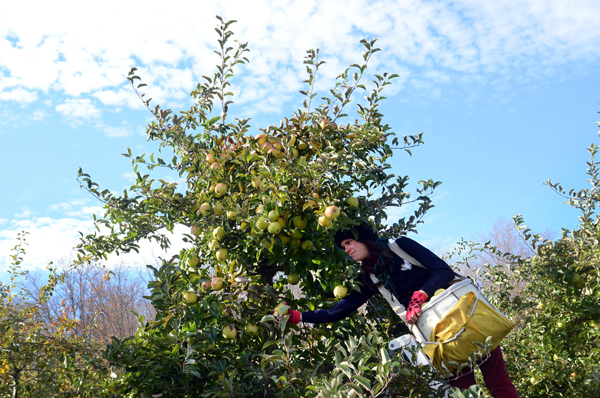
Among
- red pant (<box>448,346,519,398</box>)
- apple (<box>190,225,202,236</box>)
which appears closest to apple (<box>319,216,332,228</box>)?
apple (<box>190,225,202,236</box>)

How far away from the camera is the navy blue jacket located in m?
2.76

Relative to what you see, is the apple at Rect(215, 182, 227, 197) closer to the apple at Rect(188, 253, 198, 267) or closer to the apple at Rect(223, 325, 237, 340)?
the apple at Rect(188, 253, 198, 267)

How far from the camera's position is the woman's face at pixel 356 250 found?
2.96 metres

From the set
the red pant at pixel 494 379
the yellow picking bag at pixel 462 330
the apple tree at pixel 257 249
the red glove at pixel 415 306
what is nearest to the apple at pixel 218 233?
the apple tree at pixel 257 249

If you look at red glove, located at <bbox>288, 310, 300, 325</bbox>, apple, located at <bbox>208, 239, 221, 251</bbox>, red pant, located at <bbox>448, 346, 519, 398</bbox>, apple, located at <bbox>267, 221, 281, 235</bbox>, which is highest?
apple, located at <bbox>208, 239, 221, 251</bbox>

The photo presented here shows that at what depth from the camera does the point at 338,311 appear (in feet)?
9.32

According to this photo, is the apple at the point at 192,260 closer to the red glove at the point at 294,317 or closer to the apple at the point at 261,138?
the red glove at the point at 294,317

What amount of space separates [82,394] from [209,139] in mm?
1942

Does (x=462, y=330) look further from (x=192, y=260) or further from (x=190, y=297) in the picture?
(x=192, y=260)

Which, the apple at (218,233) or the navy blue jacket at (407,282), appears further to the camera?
the navy blue jacket at (407,282)

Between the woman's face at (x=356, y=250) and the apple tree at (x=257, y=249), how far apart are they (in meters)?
0.21

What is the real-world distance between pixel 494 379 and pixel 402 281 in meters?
0.84

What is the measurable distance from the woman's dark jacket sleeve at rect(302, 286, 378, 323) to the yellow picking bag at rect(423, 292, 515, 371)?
1.72 ft

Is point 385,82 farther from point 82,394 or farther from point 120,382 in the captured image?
point 82,394
